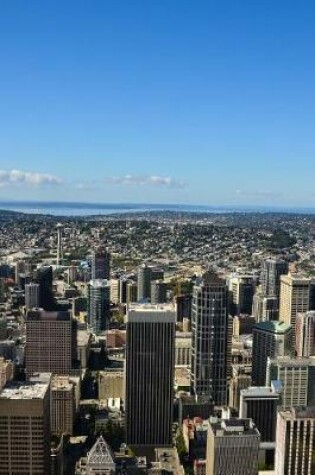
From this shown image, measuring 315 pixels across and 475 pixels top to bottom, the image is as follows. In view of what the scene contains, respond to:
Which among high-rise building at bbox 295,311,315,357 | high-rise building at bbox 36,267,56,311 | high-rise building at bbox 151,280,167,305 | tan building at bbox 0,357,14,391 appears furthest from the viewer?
high-rise building at bbox 151,280,167,305

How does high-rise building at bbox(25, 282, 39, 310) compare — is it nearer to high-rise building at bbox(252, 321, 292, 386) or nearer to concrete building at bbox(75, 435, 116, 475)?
high-rise building at bbox(252, 321, 292, 386)

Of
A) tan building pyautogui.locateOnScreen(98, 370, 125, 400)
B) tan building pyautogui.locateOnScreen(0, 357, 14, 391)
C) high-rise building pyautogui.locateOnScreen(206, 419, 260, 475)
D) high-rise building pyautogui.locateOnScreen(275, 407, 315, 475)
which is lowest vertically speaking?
tan building pyautogui.locateOnScreen(98, 370, 125, 400)

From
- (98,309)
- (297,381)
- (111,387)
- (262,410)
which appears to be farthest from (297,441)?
(98,309)

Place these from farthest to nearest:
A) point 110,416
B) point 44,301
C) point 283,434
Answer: point 44,301
point 110,416
point 283,434

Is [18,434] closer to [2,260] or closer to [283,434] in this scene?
[283,434]

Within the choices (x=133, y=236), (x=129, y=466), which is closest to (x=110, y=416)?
(x=129, y=466)

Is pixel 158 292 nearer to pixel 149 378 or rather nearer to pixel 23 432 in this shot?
pixel 149 378

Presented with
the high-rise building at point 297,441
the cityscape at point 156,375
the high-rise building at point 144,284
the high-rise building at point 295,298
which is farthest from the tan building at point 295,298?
the high-rise building at point 297,441

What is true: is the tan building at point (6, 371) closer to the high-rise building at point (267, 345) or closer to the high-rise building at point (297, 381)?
the high-rise building at point (267, 345)

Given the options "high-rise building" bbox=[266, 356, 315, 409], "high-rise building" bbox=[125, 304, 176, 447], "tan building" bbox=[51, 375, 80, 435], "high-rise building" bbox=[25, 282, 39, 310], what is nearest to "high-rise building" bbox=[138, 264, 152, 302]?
"high-rise building" bbox=[25, 282, 39, 310]
